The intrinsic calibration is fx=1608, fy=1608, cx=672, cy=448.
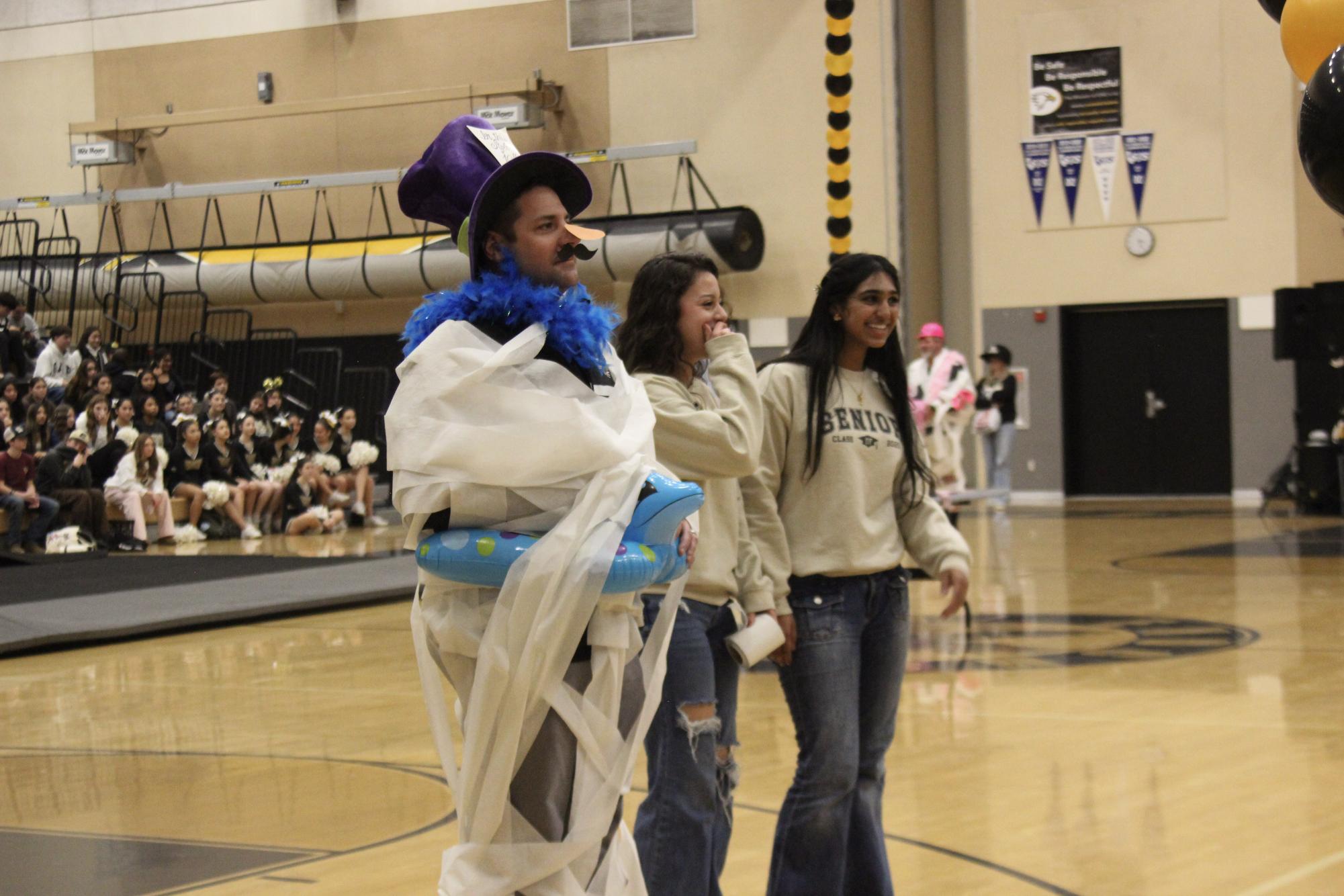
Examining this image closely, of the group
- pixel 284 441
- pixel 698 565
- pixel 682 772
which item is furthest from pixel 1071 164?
pixel 682 772

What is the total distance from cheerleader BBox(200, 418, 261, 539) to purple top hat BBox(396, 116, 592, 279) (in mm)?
13955

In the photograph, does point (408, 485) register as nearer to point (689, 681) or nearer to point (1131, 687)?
point (689, 681)

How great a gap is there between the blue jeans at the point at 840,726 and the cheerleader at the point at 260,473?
46.0ft

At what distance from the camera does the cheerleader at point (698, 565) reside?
330 cm

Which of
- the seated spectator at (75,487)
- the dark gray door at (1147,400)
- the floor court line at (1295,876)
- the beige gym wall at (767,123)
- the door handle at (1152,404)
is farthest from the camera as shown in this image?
the beige gym wall at (767,123)

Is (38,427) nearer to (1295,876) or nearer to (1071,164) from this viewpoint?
(1071,164)

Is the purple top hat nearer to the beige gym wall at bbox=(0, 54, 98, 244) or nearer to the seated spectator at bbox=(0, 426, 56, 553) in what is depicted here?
the seated spectator at bbox=(0, 426, 56, 553)

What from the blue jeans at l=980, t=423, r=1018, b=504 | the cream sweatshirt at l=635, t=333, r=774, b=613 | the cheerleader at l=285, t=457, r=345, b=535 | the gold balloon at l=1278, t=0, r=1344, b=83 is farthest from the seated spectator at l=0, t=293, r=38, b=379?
the gold balloon at l=1278, t=0, r=1344, b=83

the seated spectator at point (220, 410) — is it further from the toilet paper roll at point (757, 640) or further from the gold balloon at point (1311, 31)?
the gold balloon at point (1311, 31)

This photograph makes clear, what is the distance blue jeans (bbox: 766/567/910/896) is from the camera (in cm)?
344

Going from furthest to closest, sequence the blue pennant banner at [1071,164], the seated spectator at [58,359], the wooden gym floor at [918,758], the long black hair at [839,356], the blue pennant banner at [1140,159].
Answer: the blue pennant banner at [1071,164] < the blue pennant banner at [1140,159] < the seated spectator at [58,359] < the wooden gym floor at [918,758] < the long black hair at [839,356]

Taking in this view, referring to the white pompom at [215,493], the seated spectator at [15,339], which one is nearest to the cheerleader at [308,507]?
the white pompom at [215,493]

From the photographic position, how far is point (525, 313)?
8.74ft

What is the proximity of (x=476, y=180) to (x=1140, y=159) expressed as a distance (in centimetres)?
1728
